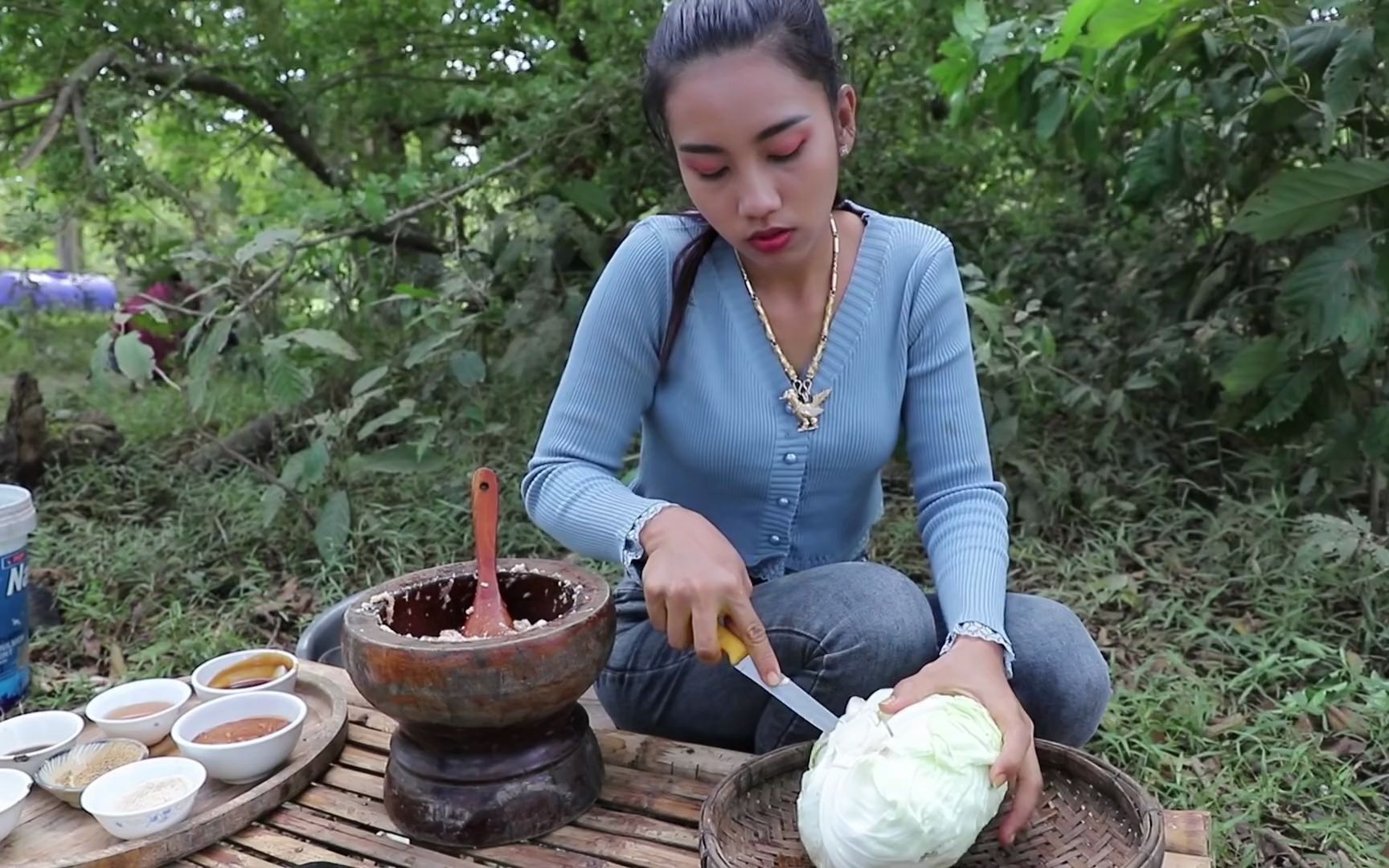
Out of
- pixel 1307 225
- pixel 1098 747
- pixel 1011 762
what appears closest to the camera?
pixel 1011 762

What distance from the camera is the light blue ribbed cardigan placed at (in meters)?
1.96

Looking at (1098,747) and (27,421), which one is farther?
(27,421)

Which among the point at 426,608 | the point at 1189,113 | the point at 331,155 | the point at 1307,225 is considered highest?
the point at 331,155

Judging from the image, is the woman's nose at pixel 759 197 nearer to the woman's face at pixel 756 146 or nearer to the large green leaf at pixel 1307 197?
the woman's face at pixel 756 146

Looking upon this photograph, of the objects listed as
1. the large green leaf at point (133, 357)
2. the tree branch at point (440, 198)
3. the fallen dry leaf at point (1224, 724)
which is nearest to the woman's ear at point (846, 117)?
the fallen dry leaf at point (1224, 724)

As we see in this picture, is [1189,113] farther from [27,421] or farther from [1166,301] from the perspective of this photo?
[27,421]

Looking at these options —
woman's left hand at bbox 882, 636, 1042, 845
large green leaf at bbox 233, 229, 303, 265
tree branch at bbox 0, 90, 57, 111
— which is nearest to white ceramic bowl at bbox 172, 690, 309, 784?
woman's left hand at bbox 882, 636, 1042, 845

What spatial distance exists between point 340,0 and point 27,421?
206 cm

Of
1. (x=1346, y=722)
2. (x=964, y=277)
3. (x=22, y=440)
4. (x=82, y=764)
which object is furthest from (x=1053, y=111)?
(x=22, y=440)

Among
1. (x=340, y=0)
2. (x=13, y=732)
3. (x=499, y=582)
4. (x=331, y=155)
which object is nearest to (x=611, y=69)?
(x=340, y=0)

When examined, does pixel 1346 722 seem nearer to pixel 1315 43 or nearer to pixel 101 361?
pixel 1315 43

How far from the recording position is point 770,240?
179 cm

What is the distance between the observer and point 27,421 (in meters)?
4.45

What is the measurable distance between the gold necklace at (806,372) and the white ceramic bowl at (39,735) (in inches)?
59.1
